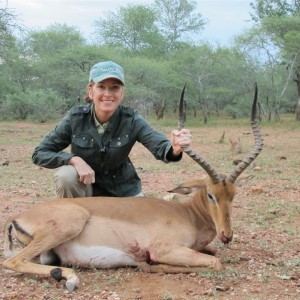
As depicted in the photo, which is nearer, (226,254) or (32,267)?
(32,267)

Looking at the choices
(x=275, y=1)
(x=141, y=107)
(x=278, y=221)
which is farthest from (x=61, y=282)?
(x=275, y=1)

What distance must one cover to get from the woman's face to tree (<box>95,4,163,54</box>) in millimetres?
40429

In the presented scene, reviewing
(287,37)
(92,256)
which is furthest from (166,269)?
(287,37)

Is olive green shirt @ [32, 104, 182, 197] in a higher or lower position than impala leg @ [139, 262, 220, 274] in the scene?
higher

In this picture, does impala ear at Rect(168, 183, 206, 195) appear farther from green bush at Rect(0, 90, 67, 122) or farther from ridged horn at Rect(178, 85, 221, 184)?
green bush at Rect(0, 90, 67, 122)

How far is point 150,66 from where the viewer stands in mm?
34938

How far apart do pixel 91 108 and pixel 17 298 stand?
2123mm

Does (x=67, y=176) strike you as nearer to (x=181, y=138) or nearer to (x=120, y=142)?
(x=120, y=142)

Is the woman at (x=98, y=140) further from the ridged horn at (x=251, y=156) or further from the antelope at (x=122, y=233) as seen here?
the ridged horn at (x=251, y=156)

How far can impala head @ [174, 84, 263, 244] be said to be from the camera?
15.0ft

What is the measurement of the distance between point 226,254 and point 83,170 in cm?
165

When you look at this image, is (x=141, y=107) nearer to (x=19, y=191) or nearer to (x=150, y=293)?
(x=19, y=191)

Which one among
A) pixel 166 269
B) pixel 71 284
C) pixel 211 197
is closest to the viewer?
pixel 71 284

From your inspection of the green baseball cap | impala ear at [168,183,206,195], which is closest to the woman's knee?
the green baseball cap
